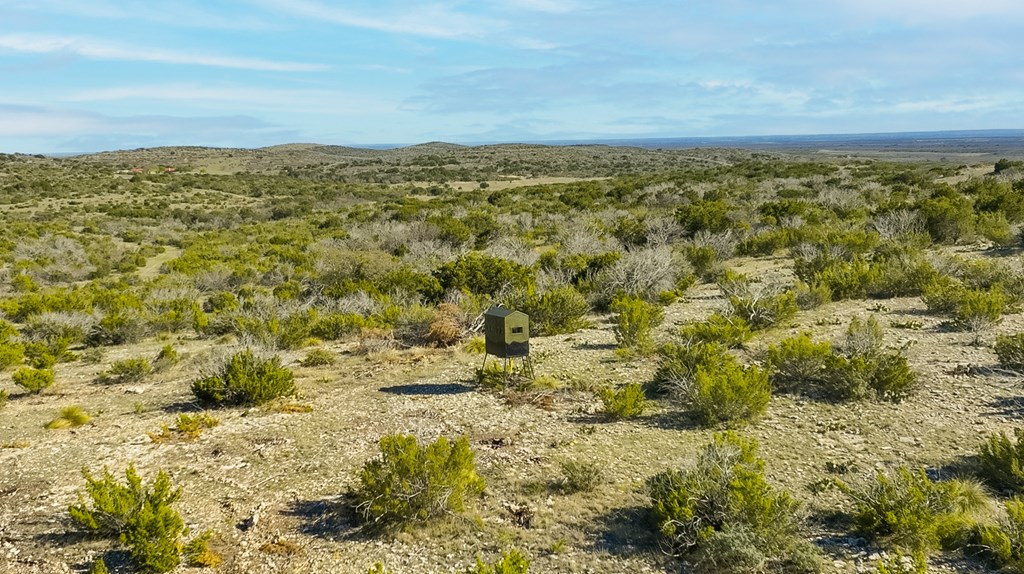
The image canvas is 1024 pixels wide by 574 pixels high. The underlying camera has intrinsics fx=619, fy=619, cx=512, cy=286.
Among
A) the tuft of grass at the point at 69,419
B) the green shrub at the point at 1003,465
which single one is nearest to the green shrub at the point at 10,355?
the tuft of grass at the point at 69,419

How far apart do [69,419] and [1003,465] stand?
9599 millimetres

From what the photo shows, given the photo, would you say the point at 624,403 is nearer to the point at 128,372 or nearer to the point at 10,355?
the point at 128,372

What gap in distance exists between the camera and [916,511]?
176 inches

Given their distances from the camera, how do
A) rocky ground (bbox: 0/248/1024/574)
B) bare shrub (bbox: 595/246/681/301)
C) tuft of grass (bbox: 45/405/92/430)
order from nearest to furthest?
rocky ground (bbox: 0/248/1024/574) → tuft of grass (bbox: 45/405/92/430) → bare shrub (bbox: 595/246/681/301)

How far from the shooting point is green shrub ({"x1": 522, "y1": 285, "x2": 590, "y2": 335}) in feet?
35.6

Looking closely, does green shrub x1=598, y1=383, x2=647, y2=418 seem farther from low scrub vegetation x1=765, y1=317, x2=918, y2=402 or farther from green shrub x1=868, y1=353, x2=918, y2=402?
green shrub x1=868, y1=353, x2=918, y2=402

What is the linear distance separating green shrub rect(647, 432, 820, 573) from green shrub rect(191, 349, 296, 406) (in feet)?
16.5

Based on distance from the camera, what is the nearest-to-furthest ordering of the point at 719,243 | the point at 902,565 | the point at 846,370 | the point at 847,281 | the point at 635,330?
the point at 902,565 < the point at 846,370 < the point at 635,330 < the point at 847,281 < the point at 719,243

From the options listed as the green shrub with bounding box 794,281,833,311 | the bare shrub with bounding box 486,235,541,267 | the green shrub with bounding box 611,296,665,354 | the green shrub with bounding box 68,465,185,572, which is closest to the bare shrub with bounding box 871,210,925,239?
the green shrub with bounding box 794,281,833,311

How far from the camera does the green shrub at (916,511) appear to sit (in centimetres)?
438

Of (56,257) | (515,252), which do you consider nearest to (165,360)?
(515,252)

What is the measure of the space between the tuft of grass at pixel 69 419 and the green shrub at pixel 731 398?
7.21m

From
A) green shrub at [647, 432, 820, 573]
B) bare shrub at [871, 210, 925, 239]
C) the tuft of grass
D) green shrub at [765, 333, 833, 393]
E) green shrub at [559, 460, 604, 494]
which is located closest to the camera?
green shrub at [647, 432, 820, 573]

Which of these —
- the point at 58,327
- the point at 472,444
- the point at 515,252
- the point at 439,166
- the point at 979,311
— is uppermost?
the point at 439,166
